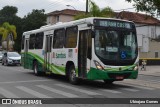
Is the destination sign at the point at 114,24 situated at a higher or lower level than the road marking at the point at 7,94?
higher

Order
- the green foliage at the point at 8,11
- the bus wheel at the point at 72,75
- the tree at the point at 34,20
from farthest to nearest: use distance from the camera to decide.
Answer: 1. the green foliage at the point at 8,11
2. the tree at the point at 34,20
3. the bus wheel at the point at 72,75

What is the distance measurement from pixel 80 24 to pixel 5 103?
6562 millimetres

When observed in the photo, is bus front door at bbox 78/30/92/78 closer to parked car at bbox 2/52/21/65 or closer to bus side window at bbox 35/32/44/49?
bus side window at bbox 35/32/44/49

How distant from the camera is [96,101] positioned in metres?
12.0


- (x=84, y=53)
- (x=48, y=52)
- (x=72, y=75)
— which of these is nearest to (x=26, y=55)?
(x=48, y=52)

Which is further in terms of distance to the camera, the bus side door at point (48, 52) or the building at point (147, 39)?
the building at point (147, 39)

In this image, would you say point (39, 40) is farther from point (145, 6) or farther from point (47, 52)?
Answer: point (145, 6)

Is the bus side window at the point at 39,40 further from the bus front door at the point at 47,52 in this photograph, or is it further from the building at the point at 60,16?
the building at the point at 60,16

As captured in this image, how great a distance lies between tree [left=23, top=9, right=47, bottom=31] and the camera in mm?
80188

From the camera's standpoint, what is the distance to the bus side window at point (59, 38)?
19.1 metres

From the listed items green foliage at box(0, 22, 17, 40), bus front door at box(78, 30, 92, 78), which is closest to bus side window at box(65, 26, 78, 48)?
bus front door at box(78, 30, 92, 78)

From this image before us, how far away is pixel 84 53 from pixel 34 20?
2562 inches

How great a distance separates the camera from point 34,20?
8038cm

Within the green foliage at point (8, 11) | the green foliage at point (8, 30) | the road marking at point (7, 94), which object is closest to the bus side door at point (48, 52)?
the road marking at point (7, 94)
